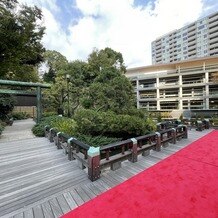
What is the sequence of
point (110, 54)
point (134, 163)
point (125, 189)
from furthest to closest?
1. point (110, 54)
2. point (134, 163)
3. point (125, 189)

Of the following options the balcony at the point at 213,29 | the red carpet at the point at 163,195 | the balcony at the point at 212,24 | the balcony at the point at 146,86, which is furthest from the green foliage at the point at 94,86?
the balcony at the point at 212,24

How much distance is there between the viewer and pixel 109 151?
552 centimetres

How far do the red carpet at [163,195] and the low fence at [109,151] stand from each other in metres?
0.79

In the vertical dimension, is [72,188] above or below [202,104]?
below

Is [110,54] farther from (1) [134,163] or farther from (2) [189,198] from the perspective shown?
(2) [189,198]

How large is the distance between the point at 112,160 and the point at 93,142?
179 cm

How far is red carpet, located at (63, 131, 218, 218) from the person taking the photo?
3.15 meters

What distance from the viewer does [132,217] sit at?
3025mm

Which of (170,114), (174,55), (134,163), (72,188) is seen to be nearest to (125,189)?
(72,188)

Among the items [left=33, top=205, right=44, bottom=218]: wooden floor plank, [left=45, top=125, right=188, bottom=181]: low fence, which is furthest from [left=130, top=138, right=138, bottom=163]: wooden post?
[left=33, top=205, right=44, bottom=218]: wooden floor plank

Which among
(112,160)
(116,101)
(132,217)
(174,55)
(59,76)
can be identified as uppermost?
(174,55)

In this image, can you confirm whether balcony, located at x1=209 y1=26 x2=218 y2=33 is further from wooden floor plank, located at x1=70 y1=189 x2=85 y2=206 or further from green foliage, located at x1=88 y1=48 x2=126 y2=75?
wooden floor plank, located at x1=70 y1=189 x2=85 y2=206

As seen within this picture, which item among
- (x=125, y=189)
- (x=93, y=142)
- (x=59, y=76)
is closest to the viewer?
(x=125, y=189)

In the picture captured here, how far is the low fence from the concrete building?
25393 millimetres
